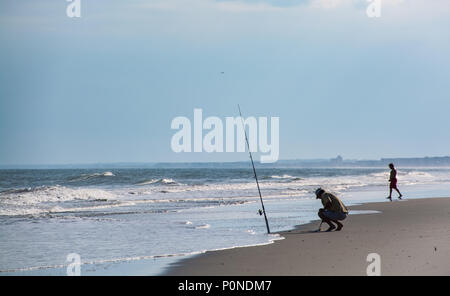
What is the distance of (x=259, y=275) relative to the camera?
6.92m

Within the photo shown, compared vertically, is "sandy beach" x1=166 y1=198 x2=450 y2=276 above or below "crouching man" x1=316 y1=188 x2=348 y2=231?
below

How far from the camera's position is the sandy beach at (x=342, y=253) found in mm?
7102

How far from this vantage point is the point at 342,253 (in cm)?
825

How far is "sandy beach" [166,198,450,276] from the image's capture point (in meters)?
7.10

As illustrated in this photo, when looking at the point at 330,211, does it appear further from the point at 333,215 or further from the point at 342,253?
the point at 342,253

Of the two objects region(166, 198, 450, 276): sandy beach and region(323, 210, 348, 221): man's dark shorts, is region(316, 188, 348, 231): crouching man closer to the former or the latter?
region(323, 210, 348, 221): man's dark shorts

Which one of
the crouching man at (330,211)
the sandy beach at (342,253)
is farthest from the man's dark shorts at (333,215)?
the sandy beach at (342,253)

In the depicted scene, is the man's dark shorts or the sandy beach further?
the man's dark shorts

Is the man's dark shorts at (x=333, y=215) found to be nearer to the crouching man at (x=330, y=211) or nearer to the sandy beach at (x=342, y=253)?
the crouching man at (x=330, y=211)

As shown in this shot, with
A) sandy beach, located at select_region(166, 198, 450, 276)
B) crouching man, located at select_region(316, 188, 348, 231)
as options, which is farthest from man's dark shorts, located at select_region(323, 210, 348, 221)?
sandy beach, located at select_region(166, 198, 450, 276)
